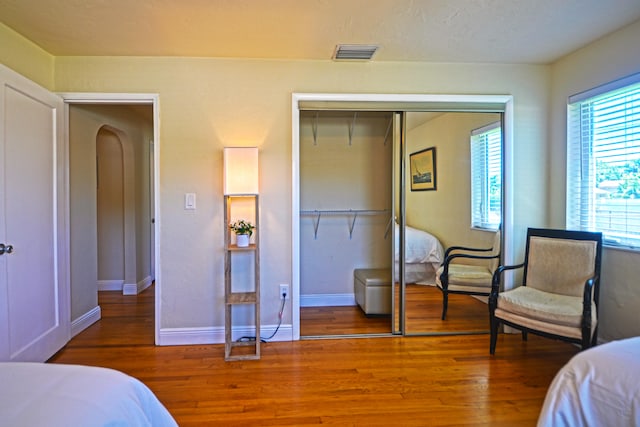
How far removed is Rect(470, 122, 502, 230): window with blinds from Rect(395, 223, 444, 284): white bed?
0.40m

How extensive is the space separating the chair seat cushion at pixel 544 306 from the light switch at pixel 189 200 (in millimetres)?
2486

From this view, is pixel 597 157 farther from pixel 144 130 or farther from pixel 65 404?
pixel 144 130

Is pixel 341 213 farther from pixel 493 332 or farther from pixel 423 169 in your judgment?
pixel 493 332

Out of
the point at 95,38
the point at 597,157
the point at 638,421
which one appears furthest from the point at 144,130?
the point at 638,421

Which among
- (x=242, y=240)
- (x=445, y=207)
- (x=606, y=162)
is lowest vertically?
(x=242, y=240)

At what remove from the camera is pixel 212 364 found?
2.58 metres

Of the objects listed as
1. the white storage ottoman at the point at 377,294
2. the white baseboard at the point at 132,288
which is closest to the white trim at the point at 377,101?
the white storage ottoman at the point at 377,294

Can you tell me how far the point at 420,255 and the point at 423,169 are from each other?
755mm

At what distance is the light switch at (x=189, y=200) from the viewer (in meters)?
2.89

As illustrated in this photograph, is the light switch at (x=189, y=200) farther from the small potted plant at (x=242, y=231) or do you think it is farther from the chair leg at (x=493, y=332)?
the chair leg at (x=493, y=332)

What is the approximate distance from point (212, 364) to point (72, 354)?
3.70 ft

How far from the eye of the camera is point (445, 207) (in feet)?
10.4

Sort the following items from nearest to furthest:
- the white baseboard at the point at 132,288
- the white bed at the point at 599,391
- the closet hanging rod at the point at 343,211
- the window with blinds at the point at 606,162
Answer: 1. the white bed at the point at 599,391
2. the window with blinds at the point at 606,162
3. the closet hanging rod at the point at 343,211
4. the white baseboard at the point at 132,288

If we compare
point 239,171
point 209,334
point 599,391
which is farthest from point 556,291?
point 209,334
